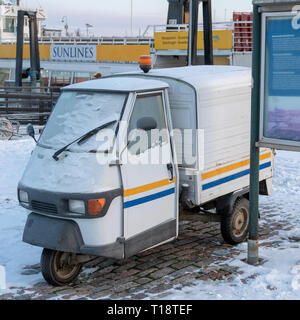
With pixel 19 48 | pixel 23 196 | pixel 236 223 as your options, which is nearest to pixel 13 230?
pixel 23 196

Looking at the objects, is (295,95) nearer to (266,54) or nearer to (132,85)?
(266,54)

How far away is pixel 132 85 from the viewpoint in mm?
6102

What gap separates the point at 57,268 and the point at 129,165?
55.0 inches

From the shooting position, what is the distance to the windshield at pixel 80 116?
5875mm

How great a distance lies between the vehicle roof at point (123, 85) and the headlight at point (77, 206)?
1.37 metres

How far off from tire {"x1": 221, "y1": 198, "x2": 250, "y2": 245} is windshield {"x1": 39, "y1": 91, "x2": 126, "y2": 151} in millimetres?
2288

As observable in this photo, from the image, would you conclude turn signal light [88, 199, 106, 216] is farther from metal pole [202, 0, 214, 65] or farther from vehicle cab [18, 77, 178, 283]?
metal pole [202, 0, 214, 65]

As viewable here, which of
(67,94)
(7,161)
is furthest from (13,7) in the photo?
(67,94)

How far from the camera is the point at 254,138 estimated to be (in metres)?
6.27

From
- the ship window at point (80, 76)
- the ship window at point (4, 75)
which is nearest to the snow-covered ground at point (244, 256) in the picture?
the ship window at point (80, 76)

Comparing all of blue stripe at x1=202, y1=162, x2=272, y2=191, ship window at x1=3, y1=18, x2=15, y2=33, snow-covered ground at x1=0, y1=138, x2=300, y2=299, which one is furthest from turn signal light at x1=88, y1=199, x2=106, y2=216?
ship window at x1=3, y1=18, x2=15, y2=33

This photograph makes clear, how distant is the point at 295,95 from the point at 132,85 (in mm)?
1825

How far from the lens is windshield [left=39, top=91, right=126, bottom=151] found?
5.88 m
